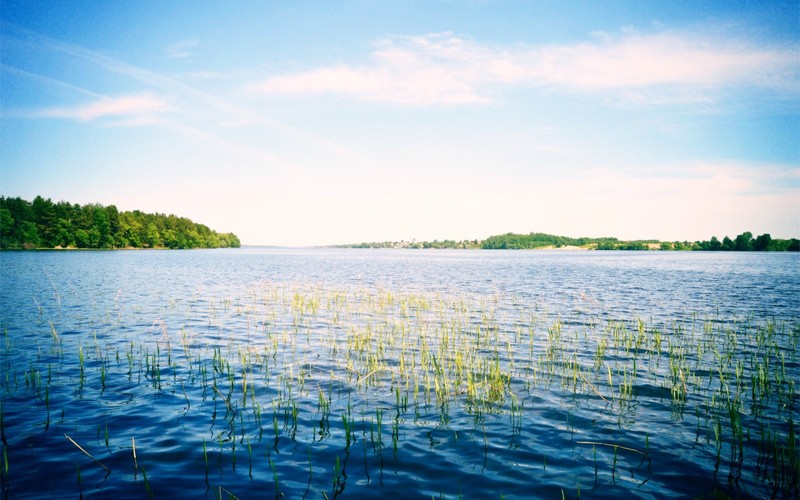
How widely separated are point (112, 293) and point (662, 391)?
39754 millimetres

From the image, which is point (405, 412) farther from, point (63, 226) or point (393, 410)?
point (63, 226)

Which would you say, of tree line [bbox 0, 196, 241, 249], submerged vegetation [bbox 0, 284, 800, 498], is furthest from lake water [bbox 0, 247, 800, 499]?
tree line [bbox 0, 196, 241, 249]

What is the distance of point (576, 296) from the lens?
38.1m


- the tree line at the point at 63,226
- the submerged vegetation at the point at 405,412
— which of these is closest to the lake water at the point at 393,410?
the submerged vegetation at the point at 405,412

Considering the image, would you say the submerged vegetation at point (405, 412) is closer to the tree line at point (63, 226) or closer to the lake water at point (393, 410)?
the lake water at point (393, 410)

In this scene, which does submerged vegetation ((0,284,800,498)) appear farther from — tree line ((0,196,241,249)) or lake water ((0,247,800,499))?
tree line ((0,196,241,249))

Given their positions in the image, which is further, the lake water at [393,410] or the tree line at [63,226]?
the tree line at [63,226]

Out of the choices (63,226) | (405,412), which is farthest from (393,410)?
(63,226)

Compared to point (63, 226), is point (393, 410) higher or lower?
lower

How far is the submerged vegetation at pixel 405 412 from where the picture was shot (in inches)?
318

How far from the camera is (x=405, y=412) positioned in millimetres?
11383

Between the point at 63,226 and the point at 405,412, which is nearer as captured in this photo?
the point at 405,412

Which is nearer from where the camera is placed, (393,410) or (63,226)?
(393,410)

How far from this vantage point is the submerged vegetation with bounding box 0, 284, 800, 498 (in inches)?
318
